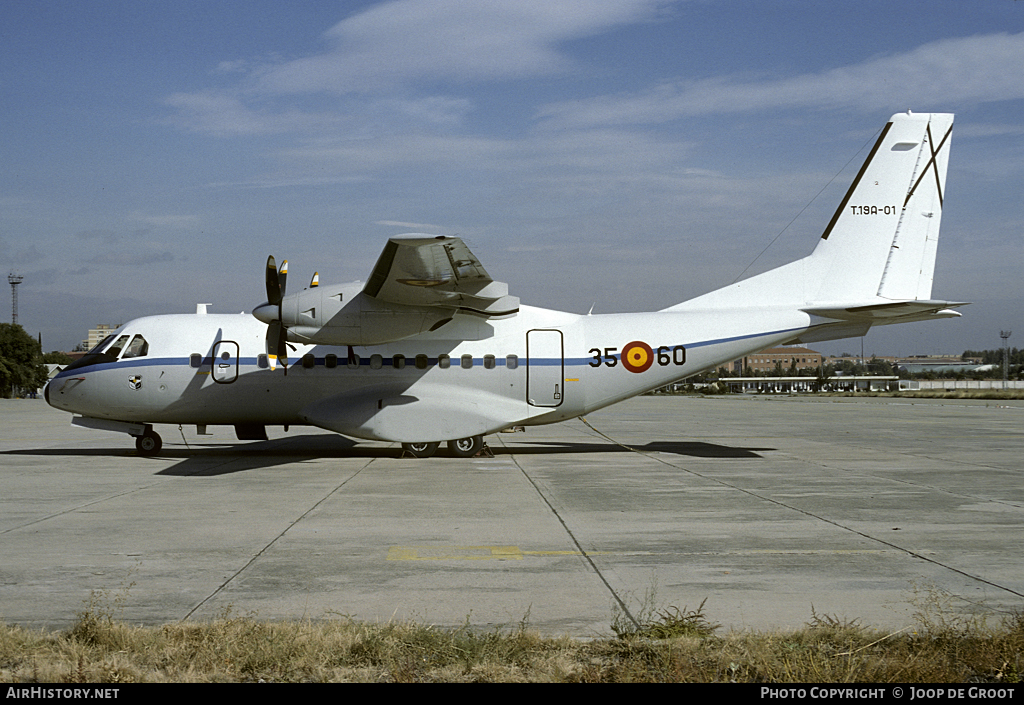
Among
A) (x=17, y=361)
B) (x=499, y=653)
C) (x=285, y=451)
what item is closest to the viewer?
(x=499, y=653)

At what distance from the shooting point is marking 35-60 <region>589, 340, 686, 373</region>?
20156mm

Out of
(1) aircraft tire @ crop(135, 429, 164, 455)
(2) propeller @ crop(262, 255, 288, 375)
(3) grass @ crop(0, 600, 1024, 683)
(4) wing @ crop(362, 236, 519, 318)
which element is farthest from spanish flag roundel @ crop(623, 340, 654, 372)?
(3) grass @ crop(0, 600, 1024, 683)

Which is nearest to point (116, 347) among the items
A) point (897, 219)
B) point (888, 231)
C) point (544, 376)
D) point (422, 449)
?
point (422, 449)

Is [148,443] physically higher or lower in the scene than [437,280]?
lower

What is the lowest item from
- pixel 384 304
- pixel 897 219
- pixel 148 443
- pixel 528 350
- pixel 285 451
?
pixel 285 451

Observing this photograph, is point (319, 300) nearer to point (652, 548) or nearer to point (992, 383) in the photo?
point (652, 548)

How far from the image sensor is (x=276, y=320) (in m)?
18.0

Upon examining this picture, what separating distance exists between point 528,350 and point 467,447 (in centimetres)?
284

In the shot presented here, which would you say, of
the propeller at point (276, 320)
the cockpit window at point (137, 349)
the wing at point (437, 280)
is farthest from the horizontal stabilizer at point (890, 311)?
the cockpit window at point (137, 349)

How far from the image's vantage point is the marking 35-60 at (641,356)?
794 inches

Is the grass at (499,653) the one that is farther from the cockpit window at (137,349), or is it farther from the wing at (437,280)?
the cockpit window at (137,349)

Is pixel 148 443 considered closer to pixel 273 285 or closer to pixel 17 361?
pixel 273 285

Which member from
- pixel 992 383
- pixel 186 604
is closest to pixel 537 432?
pixel 186 604

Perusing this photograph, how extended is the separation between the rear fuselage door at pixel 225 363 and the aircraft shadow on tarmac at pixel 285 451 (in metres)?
2.01
